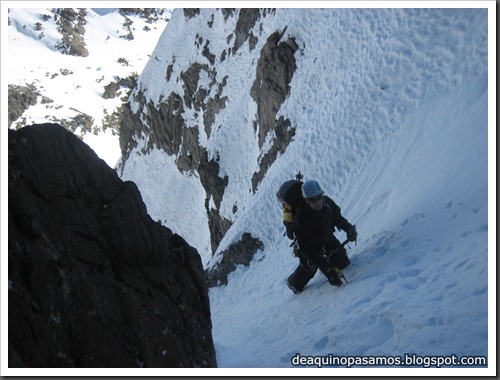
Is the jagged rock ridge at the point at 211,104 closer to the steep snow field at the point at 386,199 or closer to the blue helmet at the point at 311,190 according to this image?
the steep snow field at the point at 386,199

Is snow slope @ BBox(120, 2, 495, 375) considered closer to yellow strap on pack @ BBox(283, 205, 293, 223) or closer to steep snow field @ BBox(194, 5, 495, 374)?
steep snow field @ BBox(194, 5, 495, 374)

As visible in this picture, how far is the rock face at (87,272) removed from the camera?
15.6 feet

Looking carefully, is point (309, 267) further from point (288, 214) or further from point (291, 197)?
point (291, 197)

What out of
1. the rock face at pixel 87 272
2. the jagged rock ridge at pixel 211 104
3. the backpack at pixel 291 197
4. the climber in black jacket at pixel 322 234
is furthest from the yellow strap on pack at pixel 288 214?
the jagged rock ridge at pixel 211 104

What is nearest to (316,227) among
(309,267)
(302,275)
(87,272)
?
(309,267)

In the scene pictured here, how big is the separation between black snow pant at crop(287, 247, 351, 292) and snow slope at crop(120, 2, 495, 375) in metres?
0.22

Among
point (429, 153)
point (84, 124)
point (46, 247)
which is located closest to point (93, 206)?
point (46, 247)

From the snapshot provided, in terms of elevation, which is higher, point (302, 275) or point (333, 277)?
point (333, 277)

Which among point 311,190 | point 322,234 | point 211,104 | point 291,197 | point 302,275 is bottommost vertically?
point 302,275

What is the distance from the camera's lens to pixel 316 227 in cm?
751

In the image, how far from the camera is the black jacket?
7461 millimetres

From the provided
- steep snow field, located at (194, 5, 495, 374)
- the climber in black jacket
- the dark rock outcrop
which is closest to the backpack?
the climber in black jacket

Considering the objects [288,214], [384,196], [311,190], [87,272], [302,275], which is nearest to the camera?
[87,272]

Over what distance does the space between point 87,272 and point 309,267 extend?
418 centimetres
